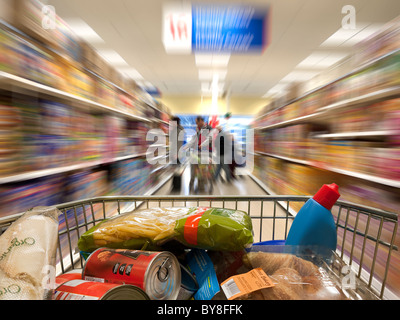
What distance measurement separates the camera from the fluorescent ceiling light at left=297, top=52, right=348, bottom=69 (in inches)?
163

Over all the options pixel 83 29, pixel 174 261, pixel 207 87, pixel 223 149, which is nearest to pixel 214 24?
pixel 223 149

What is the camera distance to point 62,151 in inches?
59.2

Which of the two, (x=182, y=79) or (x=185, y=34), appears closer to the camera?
(x=185, y=34)

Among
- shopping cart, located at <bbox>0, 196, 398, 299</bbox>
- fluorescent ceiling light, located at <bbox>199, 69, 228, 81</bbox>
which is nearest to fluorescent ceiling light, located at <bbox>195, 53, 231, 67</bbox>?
fluorescent ceiling light, located at <bbox>199, 69, 228, 81</bbox>

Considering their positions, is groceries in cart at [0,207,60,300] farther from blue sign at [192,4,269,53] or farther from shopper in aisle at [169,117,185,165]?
shopper in aisle at [169,117,185,165]

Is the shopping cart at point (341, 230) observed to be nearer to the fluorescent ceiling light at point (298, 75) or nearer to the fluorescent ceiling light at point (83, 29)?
the fluorescent ceiling light at point (83, 29)

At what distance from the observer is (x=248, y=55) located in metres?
4.11

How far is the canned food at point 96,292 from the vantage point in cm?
43

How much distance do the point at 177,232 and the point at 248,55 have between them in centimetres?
445

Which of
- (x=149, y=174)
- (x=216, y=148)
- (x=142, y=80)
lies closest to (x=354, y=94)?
(x=216, y=148)

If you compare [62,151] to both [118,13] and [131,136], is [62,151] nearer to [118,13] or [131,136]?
[131,136]

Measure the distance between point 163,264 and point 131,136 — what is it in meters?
2.89

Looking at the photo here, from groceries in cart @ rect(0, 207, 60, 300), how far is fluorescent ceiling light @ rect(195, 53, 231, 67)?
14.5ft

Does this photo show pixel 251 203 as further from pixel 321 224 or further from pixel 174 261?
pixel 174 261
